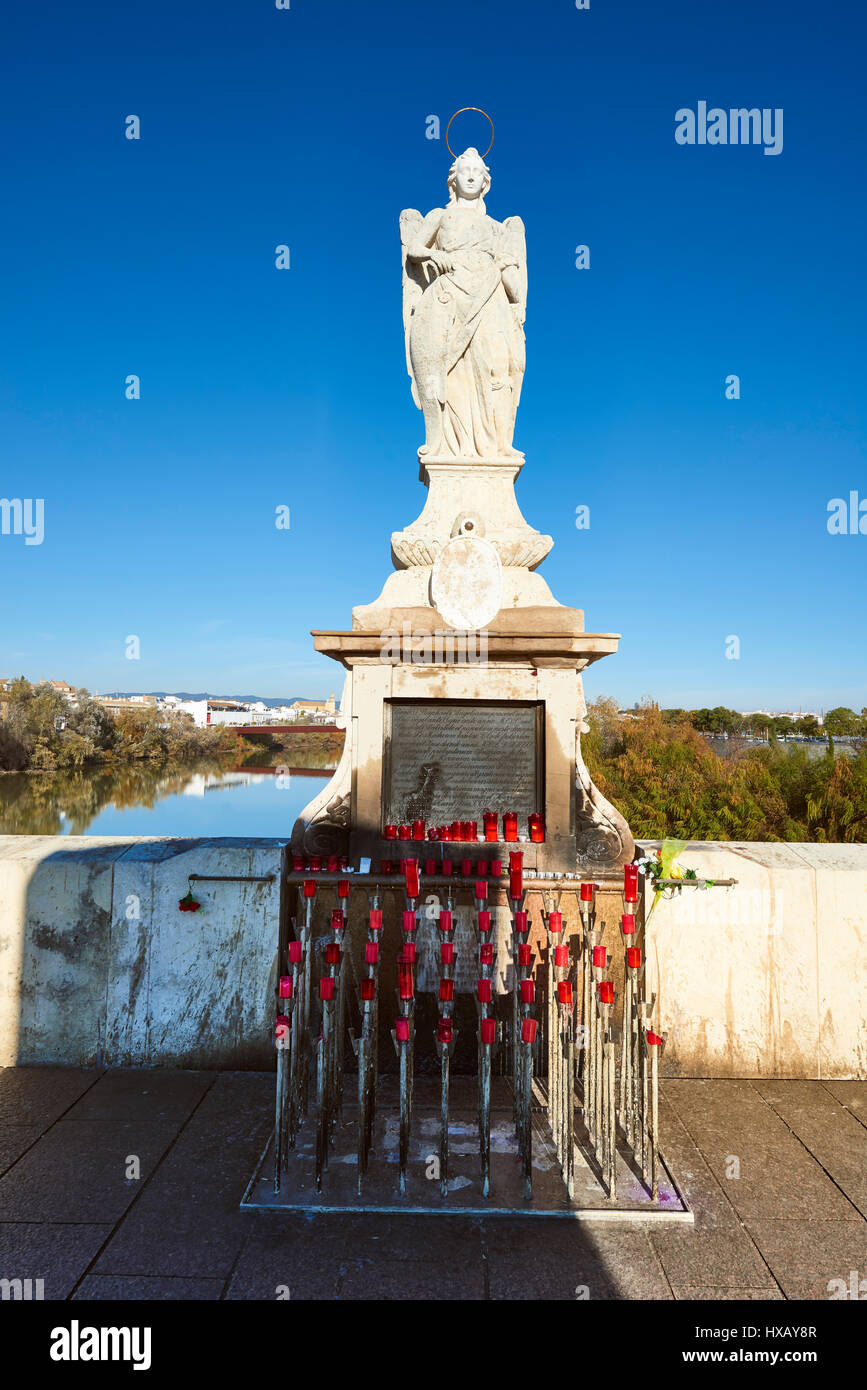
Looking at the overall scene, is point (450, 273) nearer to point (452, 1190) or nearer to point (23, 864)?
point (23, 864)

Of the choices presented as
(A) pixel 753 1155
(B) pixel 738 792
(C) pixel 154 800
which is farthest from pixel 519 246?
(C) pixel 154 800

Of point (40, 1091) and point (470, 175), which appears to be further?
point (470, 175)

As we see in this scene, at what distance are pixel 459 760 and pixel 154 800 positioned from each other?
37.1 metres

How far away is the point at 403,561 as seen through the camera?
5672 millimetres

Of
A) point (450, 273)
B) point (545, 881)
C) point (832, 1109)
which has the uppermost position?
point (450, 273)

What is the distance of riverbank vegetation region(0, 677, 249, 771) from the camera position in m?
41.1

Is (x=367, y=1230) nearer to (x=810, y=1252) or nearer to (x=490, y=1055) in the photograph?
(x=490, y=1055)

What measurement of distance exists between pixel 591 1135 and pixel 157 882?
285 cm

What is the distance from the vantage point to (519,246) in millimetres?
5957

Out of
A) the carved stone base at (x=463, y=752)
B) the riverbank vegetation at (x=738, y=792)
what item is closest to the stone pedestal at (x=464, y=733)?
the carved stone base at (x=463, y=752)

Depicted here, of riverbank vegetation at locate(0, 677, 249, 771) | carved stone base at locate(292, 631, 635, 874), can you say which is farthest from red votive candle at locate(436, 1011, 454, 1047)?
riverbank vegetation at locate(0, 677, 249, 771)
